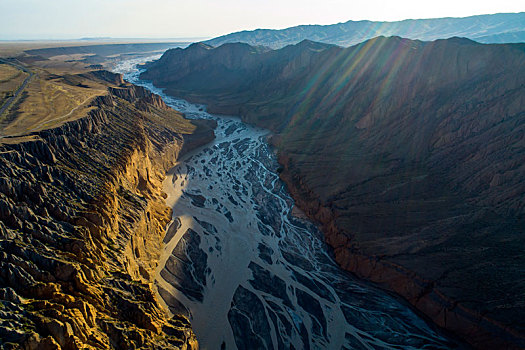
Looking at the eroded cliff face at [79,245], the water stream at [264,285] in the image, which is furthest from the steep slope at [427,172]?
the eroded cliff face at [79,245]

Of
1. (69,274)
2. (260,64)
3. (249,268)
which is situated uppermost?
(260,64)

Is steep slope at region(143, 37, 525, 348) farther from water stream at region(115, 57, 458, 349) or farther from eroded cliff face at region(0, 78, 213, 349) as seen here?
eroded cliff face at region(0, 78, 213, 349)

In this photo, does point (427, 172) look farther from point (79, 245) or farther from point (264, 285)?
point (79, 245)

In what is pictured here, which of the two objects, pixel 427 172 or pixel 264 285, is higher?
pixel 427 172

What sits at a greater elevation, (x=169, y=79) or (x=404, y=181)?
(x=169, y=79)

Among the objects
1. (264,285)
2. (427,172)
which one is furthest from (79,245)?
(427,172)

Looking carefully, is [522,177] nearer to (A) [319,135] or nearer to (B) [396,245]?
(B) [396,245]

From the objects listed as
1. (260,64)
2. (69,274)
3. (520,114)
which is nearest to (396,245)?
(520,114)

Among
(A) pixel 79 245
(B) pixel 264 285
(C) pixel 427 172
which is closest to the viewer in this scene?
(A) pixel 79 245
